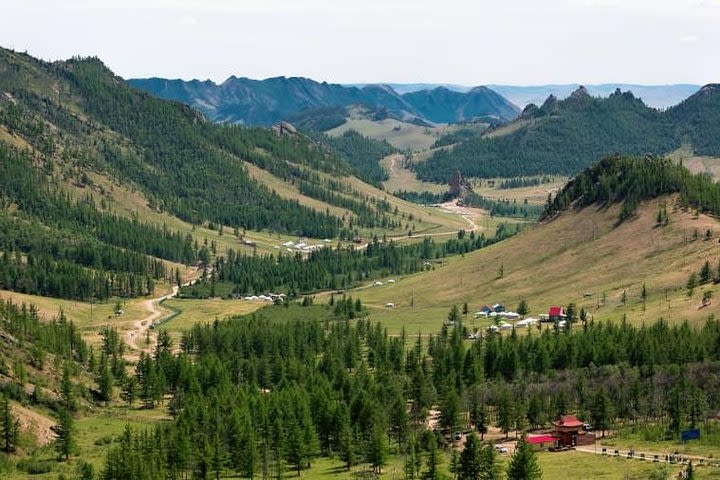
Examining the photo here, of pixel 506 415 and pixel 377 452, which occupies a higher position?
pixel 506 415

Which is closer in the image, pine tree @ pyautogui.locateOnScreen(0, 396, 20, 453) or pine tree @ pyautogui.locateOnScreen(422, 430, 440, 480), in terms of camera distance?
pine tree @ pyautogui.locateOnScreen(422, 430, 440, 480)

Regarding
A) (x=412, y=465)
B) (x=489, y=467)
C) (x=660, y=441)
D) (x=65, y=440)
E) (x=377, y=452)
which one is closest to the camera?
(x=489, y=467)

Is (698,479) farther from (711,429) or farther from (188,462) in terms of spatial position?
(188,462)

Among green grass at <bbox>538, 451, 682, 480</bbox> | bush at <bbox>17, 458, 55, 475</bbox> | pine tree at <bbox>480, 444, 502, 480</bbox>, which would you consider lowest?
bush at <bbox>17, 458, 55, 475</bbox>

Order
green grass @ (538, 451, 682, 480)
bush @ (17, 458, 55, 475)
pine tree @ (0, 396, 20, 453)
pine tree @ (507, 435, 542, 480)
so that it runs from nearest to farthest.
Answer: pine tree @ (507, 435, 542, 480) → green grass @ (538, 451, 682, 480) → bush @ (17, 458, 55, 475) → pine tree @ (0, 396, 20, 453)

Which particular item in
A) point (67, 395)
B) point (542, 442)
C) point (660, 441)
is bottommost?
point (542, 442)

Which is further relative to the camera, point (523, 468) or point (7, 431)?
point (7, 431)

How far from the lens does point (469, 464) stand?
438 feet

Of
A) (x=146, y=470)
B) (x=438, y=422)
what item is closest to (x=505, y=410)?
(x=438, y=422)

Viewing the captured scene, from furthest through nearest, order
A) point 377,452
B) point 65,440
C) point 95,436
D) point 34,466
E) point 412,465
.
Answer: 1. point 95,436
2. point 65,440
3. point 34,466
4. point 377,452
5. point 412,465

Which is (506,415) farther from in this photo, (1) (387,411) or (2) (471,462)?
(2) (471,462)

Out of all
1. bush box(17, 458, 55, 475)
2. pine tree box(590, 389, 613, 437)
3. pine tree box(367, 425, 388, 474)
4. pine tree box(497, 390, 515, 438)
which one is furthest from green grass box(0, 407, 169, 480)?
pine tree box(590, 389, 613, 437)

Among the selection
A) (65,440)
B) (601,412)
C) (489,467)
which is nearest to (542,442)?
(601,412)

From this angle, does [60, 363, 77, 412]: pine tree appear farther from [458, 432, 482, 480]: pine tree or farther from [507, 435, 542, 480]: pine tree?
[507, 435, 542, 480]: pine tree
